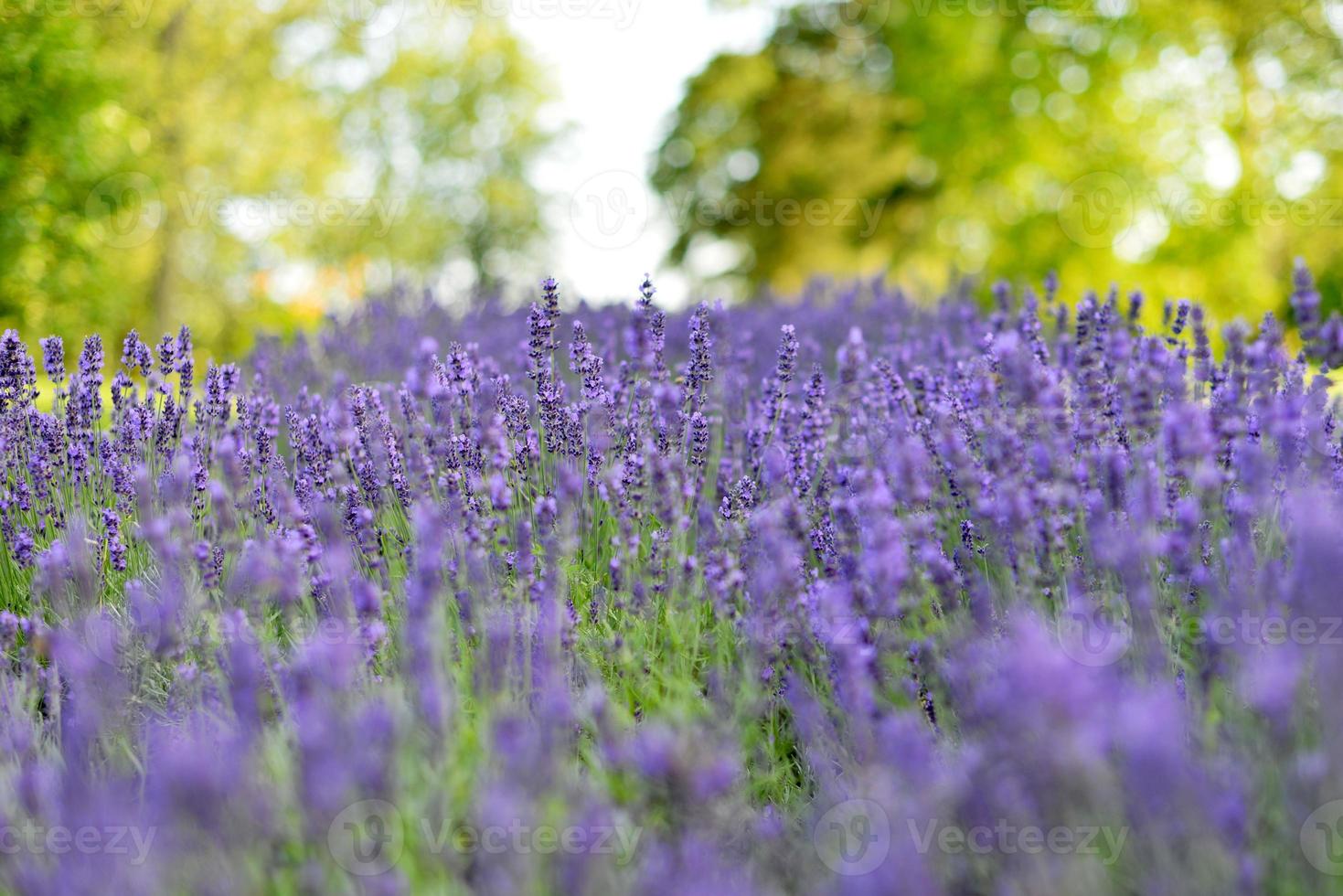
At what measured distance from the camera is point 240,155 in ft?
51.4

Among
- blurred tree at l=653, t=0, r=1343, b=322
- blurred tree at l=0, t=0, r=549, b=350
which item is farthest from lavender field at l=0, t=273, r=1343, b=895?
blurred tree at l=653, t=0, r=1343, b=322

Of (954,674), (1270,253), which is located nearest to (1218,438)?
(954,674)

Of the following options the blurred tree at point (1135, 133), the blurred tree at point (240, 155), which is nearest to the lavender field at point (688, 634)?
the blurred tree at point (240, 155)

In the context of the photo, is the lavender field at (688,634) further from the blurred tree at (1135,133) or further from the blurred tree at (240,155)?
the blurred tree at (1135,133)

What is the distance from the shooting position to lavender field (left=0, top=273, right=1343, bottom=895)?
68.1 inches

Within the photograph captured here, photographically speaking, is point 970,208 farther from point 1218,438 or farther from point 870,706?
point 870,706

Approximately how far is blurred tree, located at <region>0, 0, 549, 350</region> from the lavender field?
20.0ft

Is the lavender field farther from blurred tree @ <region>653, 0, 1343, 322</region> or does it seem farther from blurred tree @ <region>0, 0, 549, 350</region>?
blurred tree @ <region>653, 0, 1343, 322</region>

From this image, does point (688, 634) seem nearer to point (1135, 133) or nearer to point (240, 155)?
point (1135, 133)

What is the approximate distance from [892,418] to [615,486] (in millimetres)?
1167

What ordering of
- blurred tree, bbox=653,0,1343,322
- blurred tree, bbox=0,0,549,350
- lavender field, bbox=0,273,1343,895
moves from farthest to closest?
blurred tree, bbox=653,0,1343,322, blurred tree, bbox=0,0,549,350, lavender field, bbox=0,273,1343,895

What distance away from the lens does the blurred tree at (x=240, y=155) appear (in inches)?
352

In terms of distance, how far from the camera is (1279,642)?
2.17m

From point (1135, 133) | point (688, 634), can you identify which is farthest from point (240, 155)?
point (688, 634)
